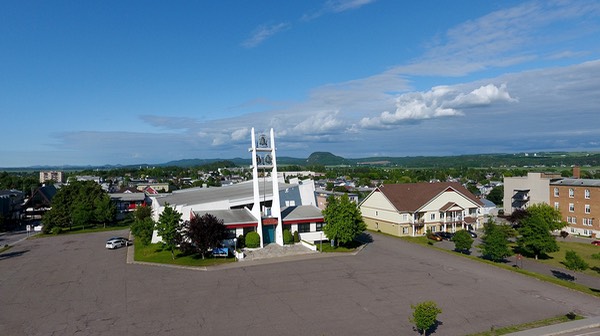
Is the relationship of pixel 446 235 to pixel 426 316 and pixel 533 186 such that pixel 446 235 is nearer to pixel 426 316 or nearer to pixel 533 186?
pixel 533 186

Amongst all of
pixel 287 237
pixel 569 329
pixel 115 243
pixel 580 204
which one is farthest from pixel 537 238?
pixel 115 243

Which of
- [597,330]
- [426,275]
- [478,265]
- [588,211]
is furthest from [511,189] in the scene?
[597,330]

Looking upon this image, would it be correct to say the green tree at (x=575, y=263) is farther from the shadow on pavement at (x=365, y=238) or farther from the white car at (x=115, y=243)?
the white car at (x=115, y=243)

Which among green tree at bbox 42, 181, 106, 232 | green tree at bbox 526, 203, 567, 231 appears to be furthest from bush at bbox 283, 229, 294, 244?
green tree at bbox 42, 181, 106, 232

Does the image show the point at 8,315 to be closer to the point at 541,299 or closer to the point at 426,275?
the point at 426,275

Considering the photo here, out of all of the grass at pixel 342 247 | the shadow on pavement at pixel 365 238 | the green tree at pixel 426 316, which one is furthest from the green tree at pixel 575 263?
the green tree at pixel 426 316

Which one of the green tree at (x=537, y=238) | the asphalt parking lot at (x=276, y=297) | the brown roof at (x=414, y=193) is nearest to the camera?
the asphalt parking lot at (x=276, y=297)

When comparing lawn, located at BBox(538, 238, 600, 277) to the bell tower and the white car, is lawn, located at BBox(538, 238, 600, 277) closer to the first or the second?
the bell tower
